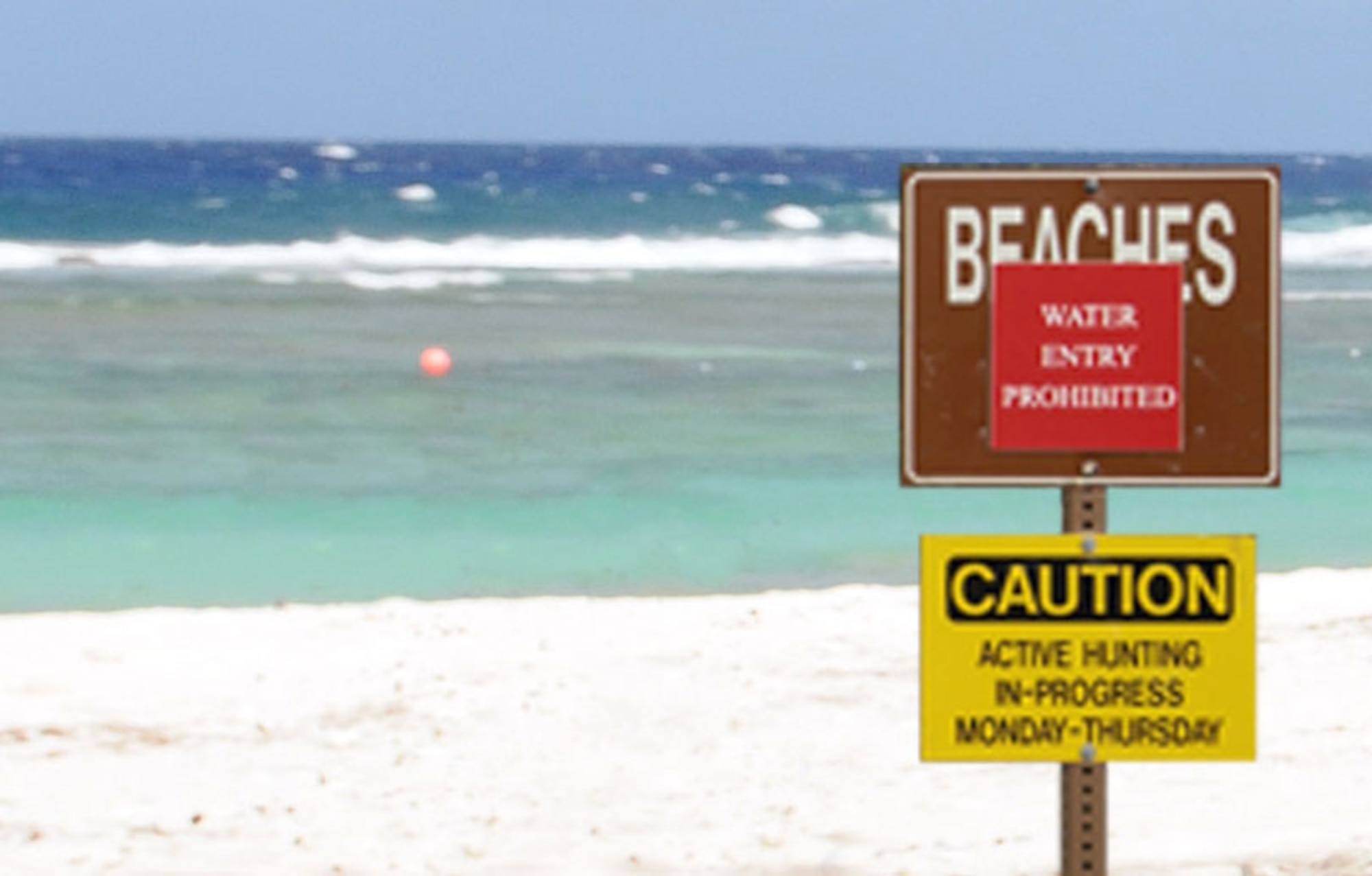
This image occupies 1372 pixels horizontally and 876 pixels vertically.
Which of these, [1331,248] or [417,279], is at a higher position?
[1331,248]

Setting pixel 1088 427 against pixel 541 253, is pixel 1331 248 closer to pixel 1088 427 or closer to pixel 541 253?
pixel 541 253

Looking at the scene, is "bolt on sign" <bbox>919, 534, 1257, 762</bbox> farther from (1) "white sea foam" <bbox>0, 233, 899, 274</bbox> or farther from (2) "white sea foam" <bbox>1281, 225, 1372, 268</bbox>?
(2) "white sea foam" <bbox>1281, 225, 1372, 268</bbox>

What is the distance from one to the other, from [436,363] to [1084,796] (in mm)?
16272

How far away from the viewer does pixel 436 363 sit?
1983 centimetres

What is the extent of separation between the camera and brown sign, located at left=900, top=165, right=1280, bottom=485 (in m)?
3.66

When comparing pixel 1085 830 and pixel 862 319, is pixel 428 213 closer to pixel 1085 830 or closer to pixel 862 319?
pixel 862 319

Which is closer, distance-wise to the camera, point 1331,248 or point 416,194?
point 1331,248

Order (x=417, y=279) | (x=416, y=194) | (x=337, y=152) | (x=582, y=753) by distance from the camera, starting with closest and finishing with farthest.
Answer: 1. (x=582, y=753)
2. (x=417, y=279)
3. (x=416, y=194)
4. (x=337, y=152)

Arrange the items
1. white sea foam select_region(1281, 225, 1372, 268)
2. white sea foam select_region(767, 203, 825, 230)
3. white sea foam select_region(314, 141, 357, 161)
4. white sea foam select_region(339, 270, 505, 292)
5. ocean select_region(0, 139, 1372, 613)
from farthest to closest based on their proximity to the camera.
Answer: white sea foam select_region(314, 141, 357, 161)
white sea foam select_region(767, 203, 825, 230)
white sea foam select_region(1281, 225, 1372, 268)
white sea foam select_region(339, 270, 505, 292)
ocean select_region(0, 139, 1372, 613)

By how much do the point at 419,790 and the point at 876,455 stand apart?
819cm

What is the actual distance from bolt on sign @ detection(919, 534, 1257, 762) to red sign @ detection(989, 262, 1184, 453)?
0.19m

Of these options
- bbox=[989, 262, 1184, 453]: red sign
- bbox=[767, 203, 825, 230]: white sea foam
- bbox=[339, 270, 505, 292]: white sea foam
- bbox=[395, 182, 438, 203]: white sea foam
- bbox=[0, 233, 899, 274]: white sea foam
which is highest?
bbox=[395, 182, 438, 203]: white sea foam

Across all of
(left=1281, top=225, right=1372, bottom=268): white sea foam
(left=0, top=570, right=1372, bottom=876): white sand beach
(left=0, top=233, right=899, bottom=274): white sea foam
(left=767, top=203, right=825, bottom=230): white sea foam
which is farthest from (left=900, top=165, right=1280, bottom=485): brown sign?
(left=767, top=203, right=825, bottom=230): white sea foam

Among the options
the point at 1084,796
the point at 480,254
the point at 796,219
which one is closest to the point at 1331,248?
the point at 796,219
